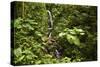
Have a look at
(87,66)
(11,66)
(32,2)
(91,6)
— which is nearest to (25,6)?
(32,2)

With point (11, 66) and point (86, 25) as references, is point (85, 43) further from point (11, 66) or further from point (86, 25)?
point (11, 66)

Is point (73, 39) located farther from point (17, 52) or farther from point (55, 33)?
point (17, 52)

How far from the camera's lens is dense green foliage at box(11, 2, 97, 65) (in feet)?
7.73

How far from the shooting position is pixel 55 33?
2.54m

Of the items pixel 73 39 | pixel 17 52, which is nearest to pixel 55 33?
pixel 73 39

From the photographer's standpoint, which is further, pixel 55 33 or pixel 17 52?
pixel 55 33

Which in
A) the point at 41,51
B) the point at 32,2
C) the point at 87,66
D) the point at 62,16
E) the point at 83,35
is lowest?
the point at 87,66

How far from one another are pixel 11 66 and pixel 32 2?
2.64 ft

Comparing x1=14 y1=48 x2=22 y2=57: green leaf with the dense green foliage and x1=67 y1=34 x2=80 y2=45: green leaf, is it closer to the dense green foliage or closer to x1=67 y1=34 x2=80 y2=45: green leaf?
the dense green foliage

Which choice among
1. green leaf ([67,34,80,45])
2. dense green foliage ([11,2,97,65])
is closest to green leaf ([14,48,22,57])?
dense green foliage ([11,2,97,65])

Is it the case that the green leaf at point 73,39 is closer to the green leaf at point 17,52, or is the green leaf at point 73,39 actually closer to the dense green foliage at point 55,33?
the dense green foliage at point 55,33

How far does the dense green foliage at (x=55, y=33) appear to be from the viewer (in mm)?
2357

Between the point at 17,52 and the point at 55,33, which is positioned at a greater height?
the point at 55,33
